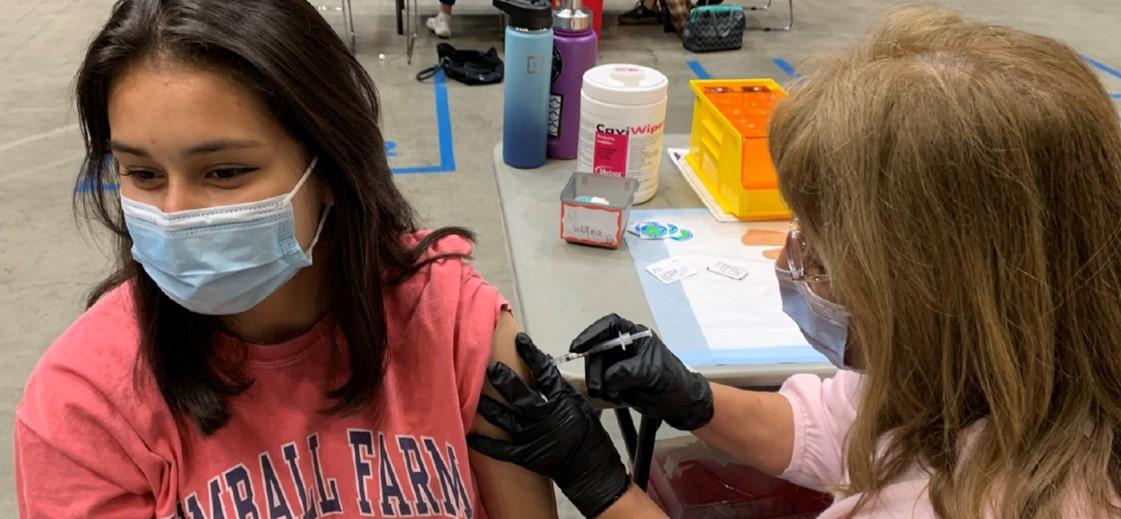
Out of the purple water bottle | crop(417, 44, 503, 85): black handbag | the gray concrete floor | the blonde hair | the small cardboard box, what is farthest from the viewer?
crop(417, 44, 503, 85): black handbag

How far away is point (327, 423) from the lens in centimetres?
111

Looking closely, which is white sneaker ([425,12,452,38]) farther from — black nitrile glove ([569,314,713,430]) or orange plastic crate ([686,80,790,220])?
black nitrile glove ([569,314,713,430])

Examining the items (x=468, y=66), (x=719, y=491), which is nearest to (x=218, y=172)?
(x=719, y=491)

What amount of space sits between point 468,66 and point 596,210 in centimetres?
337

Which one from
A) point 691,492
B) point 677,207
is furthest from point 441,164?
point 691,492

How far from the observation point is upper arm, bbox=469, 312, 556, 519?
1.21 m

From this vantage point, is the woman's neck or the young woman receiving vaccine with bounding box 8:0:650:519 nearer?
the young woman receiving vaccine with bounding box 8:0:650:519

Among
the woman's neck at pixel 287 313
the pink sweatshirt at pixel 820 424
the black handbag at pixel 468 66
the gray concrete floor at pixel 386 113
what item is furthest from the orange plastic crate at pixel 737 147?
the black handbag at pixel 468 66

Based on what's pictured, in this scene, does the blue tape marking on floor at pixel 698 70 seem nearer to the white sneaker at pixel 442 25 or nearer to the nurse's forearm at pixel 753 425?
the white sneaker at pixel 442 25

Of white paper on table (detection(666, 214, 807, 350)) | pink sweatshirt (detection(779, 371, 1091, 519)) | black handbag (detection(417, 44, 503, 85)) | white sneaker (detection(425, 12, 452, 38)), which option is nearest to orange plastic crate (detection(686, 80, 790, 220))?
white paper on table (detection(666, 214, 807, 350))

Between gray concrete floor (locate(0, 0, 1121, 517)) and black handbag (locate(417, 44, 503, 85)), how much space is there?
8 centimetres

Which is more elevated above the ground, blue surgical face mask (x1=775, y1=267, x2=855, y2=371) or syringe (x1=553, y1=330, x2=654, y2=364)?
blue surgical face mask (x1=775, y1=267, x2=855, y2=371)

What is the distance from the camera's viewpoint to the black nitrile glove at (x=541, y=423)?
1164 mm

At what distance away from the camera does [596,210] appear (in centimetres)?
141
